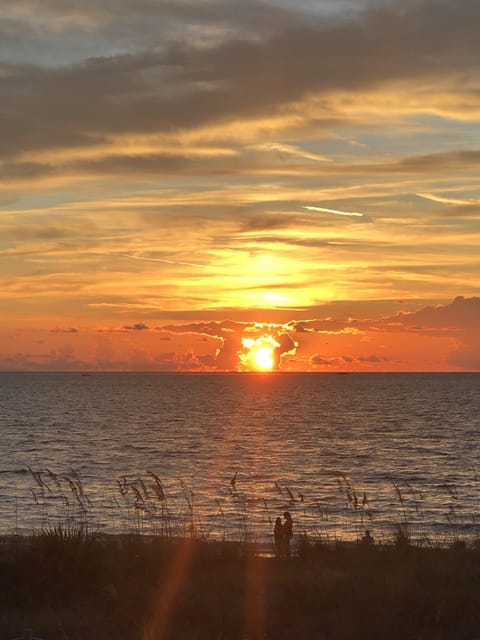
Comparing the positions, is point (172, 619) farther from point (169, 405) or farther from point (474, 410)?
point (169, 405)

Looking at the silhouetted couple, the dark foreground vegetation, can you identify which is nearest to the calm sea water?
the silhouetted couple

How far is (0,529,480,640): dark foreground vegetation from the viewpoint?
45.8 ft

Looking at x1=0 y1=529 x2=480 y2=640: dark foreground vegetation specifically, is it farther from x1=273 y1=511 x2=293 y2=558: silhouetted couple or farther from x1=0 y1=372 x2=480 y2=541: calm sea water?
x1=0 y1=372 x2=480 y2=541: calm sea water

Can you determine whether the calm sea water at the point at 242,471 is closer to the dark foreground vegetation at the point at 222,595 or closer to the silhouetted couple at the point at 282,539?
the silhouetted couple at the point at 282,539

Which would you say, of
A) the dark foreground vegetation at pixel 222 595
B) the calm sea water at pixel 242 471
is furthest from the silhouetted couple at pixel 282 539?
the dark foreground vegetation at pixel 222 595

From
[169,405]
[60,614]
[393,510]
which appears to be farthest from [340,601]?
[169,405]

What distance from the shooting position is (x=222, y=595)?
16.0 m

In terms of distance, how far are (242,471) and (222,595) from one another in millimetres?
42000

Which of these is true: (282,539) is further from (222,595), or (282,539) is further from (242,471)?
(242,471)

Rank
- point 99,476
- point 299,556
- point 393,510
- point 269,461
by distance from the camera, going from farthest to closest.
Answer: point 269,461
point 99,476
point 393,510
point 299,556

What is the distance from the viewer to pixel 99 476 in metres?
53.7

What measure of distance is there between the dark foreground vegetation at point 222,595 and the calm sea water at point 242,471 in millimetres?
3839

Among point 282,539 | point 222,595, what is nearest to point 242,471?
point 282,539

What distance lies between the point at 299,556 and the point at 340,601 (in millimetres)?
5622
